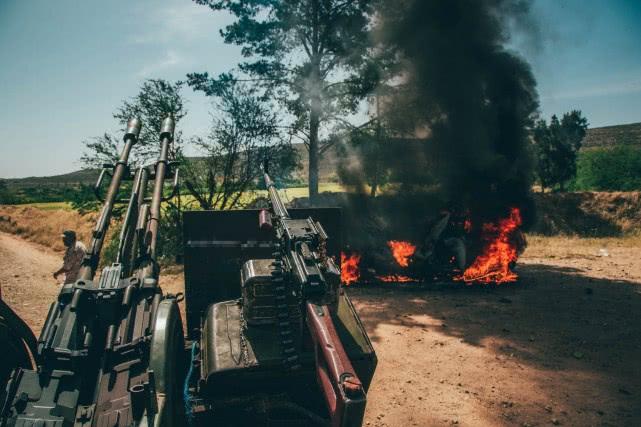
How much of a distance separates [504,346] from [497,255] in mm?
6644

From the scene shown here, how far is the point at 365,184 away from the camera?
2114 cm

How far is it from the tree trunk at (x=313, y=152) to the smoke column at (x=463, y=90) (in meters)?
3.71

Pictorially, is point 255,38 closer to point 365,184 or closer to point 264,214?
point 365,184

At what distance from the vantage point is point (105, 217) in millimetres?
4621

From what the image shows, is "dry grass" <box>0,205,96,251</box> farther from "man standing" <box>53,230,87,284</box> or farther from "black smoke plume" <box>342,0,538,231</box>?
"black smoke plume" <box>342,0,538,231</box>

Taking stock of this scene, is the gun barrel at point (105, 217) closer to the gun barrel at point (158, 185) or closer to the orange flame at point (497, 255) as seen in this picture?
the gun barrel at point (158, 185)

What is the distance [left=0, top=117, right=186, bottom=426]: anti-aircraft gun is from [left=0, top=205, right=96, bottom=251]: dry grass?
60.3ft

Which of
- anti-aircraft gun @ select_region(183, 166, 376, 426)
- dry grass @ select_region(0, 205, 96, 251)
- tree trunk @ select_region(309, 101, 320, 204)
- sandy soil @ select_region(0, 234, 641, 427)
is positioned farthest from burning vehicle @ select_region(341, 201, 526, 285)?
dry grass @ select_region(0, 205, 96, 251)

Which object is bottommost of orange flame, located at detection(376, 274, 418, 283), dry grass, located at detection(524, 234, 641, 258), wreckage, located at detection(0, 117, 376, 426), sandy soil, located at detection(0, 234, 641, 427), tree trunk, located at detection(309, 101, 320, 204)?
sandy soil, located at detection(0, 234, 641, 427)

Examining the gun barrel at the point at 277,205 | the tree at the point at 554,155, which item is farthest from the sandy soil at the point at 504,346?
the tree at the point at 554,155

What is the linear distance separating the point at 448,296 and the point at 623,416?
6.16m

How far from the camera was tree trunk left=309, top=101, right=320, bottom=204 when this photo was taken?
19.0 meters

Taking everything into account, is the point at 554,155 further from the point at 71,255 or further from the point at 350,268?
the point at 71,255

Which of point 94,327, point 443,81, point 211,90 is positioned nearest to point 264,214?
point 94,327
